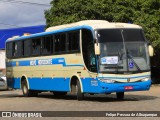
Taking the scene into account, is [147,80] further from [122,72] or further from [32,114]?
[32,114]

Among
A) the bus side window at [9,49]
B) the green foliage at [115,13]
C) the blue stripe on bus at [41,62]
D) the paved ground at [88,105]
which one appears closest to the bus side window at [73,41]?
the blue stripe on bus at [41,62]

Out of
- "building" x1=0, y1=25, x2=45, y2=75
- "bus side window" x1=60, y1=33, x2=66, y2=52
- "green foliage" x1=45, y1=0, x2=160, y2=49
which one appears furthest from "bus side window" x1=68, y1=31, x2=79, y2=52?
"building" x1=0, y1=25, x2=45, y2=75

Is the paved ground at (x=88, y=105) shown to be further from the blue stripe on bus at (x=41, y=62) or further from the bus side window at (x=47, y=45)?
the bus side window at (x=47, y=45)

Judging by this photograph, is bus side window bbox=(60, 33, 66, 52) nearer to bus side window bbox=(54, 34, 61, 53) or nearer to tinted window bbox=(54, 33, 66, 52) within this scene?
tinted window bbox=(54, 33, 66, 52)

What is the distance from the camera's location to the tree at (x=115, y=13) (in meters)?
41.3

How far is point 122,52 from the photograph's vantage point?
21141 mm

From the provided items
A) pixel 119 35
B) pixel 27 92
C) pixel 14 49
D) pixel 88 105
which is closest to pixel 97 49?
pixel 119 35

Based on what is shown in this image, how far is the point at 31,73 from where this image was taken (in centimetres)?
2750

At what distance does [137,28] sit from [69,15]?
66.7 ft

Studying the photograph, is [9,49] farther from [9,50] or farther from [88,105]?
[88,105]

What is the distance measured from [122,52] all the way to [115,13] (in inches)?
824

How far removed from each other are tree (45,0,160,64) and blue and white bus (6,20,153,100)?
16.4m

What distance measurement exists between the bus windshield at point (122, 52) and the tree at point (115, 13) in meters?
19.1

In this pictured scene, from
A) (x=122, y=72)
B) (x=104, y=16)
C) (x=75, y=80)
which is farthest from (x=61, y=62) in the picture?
(x=104, y=16)
